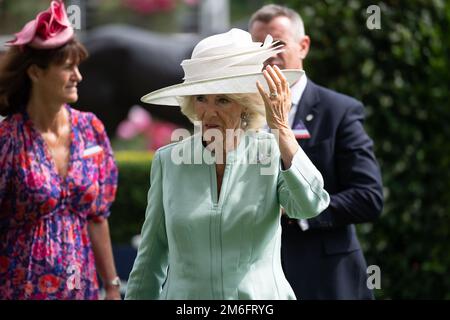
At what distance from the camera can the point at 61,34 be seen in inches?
182

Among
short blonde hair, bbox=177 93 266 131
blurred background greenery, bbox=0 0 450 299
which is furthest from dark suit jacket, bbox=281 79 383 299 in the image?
blurred background greenery, bbox=0 0 450 299

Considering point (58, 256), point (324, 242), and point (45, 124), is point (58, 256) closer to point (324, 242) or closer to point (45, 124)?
point (45, 124)

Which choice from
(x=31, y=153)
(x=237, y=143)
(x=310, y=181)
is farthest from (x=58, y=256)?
(x=310, y=181)

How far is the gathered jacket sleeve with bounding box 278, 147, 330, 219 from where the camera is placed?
3.33 metres

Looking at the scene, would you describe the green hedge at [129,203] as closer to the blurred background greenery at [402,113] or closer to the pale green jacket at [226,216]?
the blurred background greenery at [402,113]

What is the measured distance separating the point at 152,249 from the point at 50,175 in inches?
43.6

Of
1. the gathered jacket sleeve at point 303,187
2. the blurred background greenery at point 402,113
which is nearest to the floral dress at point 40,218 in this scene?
the gathered jacket sleeve at point 303,187

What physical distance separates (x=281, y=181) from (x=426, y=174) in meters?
2.78

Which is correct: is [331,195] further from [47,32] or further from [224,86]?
[47,32]

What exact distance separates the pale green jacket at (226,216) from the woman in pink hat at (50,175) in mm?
1018

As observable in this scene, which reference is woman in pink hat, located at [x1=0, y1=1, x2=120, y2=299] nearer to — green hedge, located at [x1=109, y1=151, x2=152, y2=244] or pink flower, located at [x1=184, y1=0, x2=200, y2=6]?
green hedge, located at [x1=109, y1=151, x2=152, y2=244]

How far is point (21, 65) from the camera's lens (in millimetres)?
4676

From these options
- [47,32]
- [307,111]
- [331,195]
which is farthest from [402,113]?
[47,32]
